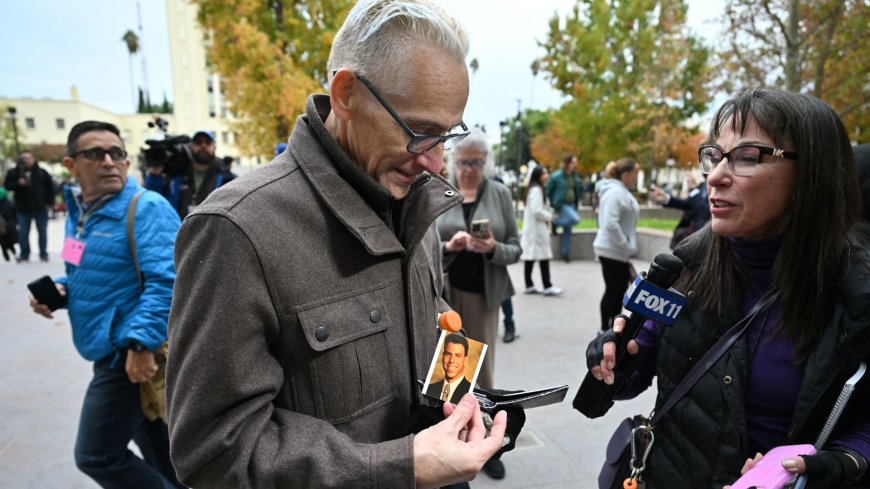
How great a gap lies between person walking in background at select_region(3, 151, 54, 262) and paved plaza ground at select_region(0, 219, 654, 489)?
329 cm

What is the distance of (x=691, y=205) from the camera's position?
5.96 metres

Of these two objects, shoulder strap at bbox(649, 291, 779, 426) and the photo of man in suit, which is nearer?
the photo of man in suit

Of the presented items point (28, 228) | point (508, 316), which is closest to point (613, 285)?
point (508, 316)

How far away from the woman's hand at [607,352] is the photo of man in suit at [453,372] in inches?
25.3

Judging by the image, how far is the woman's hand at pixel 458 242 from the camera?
3.41 metres

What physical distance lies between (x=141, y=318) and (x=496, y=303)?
2.21 m

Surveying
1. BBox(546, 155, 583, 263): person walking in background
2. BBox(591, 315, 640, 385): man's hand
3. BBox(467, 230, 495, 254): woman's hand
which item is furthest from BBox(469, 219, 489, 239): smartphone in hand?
BBox(546, 155, 583, 263): person walking in background

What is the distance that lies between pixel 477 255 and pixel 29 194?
10885 mm

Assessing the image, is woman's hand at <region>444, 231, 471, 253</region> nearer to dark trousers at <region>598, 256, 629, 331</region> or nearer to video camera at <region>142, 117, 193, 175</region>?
dark trousers at <region>598, 256, 629, 331</region>

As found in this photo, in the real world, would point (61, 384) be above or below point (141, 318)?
below

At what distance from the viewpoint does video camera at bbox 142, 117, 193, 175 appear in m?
4.83

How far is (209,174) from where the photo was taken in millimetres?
4902

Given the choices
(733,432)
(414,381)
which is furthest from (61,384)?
(733,432)

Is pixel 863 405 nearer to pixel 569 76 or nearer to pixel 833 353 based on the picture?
pixel 833 353
